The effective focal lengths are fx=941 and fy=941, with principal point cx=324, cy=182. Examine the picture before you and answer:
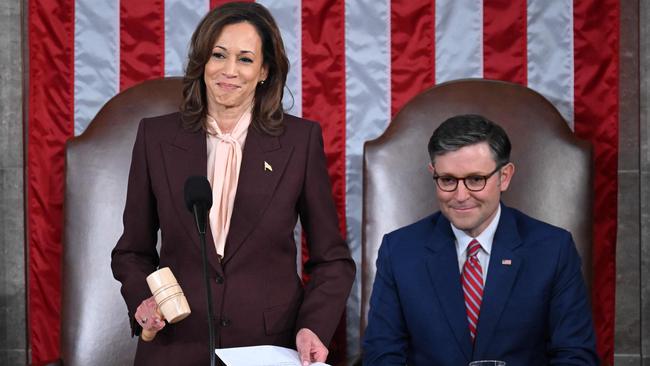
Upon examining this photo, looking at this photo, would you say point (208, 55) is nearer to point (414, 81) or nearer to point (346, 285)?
point (346, 285)

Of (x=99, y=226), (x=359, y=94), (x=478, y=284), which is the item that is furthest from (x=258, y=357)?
(x=359, y=94)

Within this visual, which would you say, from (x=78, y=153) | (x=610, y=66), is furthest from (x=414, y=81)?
(x=78, y=153)

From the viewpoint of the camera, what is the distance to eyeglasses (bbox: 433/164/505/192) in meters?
2.62

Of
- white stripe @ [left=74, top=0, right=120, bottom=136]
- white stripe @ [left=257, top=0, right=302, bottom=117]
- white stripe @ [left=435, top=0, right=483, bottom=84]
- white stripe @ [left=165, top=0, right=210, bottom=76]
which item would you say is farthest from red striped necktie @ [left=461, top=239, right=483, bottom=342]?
white stripe @ [left=74, top=0, right=120, bottom=136]

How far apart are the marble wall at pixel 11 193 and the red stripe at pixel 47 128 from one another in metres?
0.05

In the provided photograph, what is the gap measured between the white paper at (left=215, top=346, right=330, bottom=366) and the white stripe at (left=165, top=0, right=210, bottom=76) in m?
1.57

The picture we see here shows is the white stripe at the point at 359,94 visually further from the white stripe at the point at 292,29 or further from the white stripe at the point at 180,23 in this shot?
the white stripe at the point at 180,23

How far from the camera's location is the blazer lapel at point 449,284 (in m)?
2.62

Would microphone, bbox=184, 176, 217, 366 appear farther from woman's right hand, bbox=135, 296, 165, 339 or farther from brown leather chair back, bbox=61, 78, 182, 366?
brown leather chair back, bbox=61, 78, 182, 366

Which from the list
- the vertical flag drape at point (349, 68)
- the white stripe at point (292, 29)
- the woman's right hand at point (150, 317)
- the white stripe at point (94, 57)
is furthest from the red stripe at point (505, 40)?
the woman's right hand at point (150, 317)

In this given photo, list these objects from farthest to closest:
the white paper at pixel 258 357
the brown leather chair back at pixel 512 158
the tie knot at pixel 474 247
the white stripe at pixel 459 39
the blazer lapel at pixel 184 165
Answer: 1. the white stripe at pixel 459 39
2. the brown leather chair back at pixel 512 158
3. the tie knot at pixel 474 247
4. the blazer lapel at pixel 184 165
5. the white paper at pixel 258 357

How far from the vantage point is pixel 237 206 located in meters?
2.59

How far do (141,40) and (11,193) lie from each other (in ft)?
2.58

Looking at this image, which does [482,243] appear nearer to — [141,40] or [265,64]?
[265,64]
